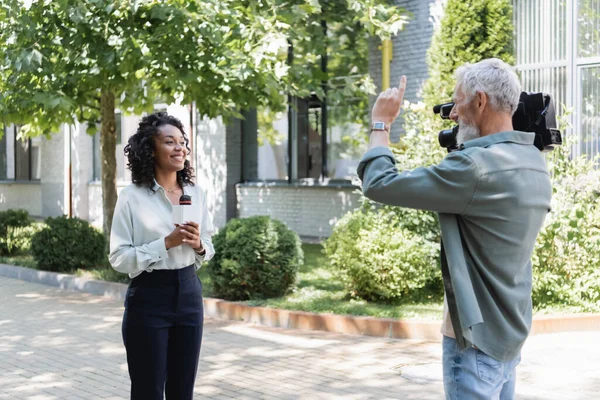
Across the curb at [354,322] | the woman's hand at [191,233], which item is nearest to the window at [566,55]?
the curb at [354,322]

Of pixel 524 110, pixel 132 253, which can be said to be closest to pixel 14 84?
pixel 132 253

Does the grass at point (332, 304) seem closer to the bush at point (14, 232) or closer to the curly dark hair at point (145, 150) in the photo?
the curly dark hair at point (145, 150)

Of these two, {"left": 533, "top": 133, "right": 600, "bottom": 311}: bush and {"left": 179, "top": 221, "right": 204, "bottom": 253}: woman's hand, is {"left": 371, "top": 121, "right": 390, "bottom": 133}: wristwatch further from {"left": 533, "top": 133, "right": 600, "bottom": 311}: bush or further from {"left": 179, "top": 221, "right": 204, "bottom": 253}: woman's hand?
{"left": 533, "top": 133, "right": 600, "bottom": 311}: bush

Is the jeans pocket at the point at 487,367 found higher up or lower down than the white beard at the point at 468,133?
lower down

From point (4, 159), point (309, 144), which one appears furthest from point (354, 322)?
point (4, 159)

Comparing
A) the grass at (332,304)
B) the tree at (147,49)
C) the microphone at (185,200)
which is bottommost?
the grass at (332,304)

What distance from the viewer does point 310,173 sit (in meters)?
17.8

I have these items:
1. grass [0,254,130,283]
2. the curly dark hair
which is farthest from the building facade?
the curly dark hair

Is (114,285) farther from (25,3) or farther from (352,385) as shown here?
(352,385)

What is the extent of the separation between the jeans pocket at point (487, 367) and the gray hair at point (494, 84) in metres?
0.88

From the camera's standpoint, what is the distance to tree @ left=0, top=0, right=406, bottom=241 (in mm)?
10430

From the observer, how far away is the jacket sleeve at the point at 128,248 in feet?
13.3

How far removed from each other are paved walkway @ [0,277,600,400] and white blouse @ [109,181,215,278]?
8.07 feet

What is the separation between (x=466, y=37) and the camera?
11.3m
